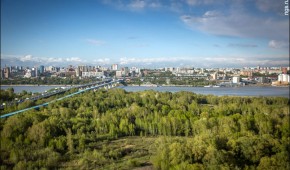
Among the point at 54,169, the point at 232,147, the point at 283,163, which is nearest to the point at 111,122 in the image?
the point at 54,169

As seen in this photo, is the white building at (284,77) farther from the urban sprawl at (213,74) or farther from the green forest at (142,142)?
the green forest at (142,142)

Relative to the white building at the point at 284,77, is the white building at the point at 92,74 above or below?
above

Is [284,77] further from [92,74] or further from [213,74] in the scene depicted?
[92,74]

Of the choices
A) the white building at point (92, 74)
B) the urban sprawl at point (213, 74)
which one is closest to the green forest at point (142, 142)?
the urban sprawl at point (213, 74)

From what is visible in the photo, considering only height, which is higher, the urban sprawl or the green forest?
the urban sprawl

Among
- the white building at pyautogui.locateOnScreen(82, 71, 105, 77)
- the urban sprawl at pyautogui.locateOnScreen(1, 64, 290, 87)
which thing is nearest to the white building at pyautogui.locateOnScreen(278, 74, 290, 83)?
the urban sprawl at pyautogui.locateOnScreen(1, 64, 290, 87)

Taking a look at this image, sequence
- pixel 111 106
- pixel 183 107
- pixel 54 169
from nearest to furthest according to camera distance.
Answer: pixel 54 169
pixel 183 107
pixel 111 106

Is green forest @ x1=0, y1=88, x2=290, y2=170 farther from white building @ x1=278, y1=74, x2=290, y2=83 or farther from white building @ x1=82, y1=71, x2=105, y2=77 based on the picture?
white building @ x1=82, y1=71, x2=105, y2=77

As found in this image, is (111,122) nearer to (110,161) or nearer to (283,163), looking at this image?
(110,161)
